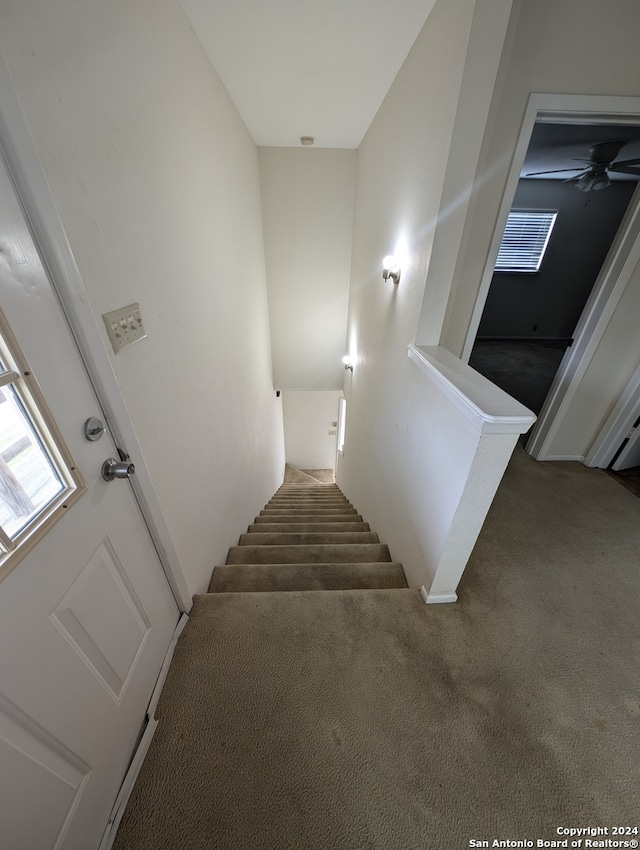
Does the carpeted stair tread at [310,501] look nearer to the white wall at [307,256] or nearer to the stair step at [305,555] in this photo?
the white wall at [307,256]

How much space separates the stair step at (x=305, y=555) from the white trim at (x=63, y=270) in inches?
41.1

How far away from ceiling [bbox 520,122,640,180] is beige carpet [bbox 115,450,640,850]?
3.43 meters

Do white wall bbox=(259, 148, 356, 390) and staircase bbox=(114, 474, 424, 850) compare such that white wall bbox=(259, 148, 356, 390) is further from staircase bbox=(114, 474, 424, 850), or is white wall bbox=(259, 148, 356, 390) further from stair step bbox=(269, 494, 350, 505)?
staircase bbox=(114, 474, 424, 850)

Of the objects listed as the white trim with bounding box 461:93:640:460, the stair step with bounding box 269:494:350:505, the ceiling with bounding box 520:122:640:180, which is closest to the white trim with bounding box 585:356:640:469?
the white trim with bounding box 461:93:640:460

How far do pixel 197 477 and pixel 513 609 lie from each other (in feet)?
5.26

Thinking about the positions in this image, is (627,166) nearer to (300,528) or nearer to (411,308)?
(411,308)

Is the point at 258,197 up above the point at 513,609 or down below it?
above

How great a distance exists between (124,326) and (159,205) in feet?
1.72

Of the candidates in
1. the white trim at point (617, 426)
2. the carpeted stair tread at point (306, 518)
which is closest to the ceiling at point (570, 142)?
the white trim at point (617, 426)

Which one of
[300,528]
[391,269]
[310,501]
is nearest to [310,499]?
[310,501]

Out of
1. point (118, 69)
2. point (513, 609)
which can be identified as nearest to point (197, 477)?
point (118, 69)

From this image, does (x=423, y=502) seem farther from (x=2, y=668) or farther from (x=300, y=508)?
(x=300, y=508)

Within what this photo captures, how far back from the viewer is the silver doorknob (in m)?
0.82

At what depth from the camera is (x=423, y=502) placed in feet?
4.69
